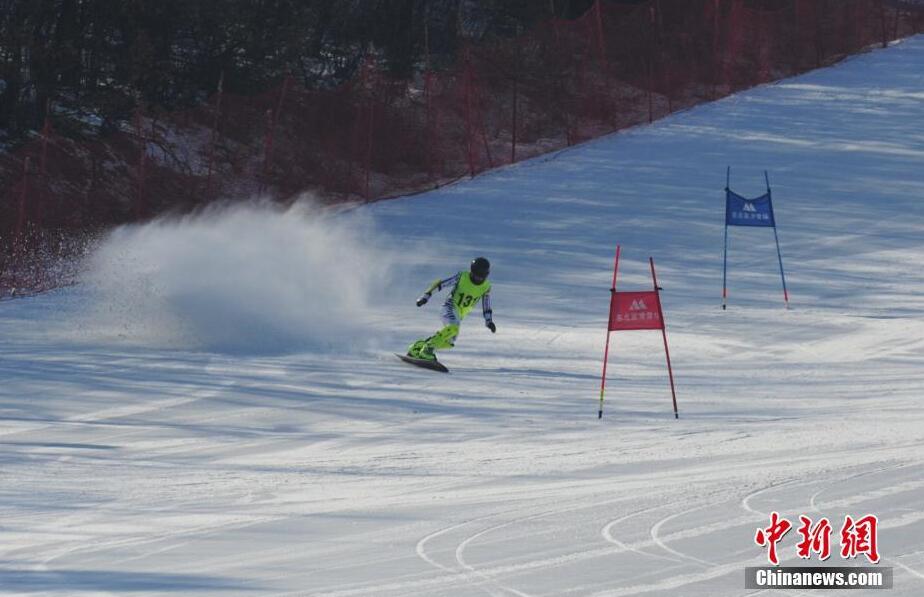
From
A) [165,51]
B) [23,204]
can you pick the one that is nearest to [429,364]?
[23,204]

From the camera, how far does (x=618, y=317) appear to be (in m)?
13.6

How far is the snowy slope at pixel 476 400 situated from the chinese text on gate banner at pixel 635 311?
2.96 ft

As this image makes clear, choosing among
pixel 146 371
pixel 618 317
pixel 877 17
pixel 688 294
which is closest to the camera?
pixel 618 317

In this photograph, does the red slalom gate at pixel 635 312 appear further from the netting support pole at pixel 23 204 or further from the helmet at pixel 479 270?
the netting support pole at pixel 23 204

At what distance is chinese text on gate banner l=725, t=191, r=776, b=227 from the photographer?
821 inches

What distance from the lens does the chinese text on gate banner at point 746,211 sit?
20.8 metres

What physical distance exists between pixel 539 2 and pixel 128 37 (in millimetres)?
16030

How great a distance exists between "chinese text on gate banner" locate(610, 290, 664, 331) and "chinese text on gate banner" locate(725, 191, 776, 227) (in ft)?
24.8

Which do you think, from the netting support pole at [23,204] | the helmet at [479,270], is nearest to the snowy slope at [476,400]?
the helmet at [479,270]

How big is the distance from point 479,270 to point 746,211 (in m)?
6.42

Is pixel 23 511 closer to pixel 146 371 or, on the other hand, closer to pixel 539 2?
pixel 146 371

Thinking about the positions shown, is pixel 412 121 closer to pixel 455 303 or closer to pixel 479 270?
pixel 455 303

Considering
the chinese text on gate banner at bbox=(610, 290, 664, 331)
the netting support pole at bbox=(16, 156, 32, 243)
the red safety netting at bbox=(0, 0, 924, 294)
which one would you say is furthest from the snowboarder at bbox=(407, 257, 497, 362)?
the netting support pole at bbox=(16, 156, 32, 243)

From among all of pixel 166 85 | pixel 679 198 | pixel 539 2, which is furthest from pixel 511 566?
pixel 539 2
